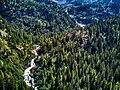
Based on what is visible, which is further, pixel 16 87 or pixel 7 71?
pixel 7 71

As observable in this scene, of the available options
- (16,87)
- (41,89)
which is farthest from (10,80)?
(41,89)

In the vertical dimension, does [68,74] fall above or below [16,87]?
below

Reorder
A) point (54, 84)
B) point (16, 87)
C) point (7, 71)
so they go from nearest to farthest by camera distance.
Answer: point (16, 87)
point (7, 71)
point (54, 84)

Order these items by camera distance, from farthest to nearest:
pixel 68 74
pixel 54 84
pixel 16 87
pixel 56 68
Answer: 1. pixel 56 68
2. pixel 68 74
3. pixel 54 84
4. pixel 16 87

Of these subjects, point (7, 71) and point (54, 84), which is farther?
point (54, 84)

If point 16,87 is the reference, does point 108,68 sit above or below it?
below

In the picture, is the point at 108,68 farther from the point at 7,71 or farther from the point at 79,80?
the point at 7,71

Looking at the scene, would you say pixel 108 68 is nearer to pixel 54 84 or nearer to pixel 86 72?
pixel 86 72

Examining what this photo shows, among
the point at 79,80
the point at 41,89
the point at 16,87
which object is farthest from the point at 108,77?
the point at 16,87

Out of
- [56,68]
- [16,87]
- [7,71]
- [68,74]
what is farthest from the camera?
[56,68]
